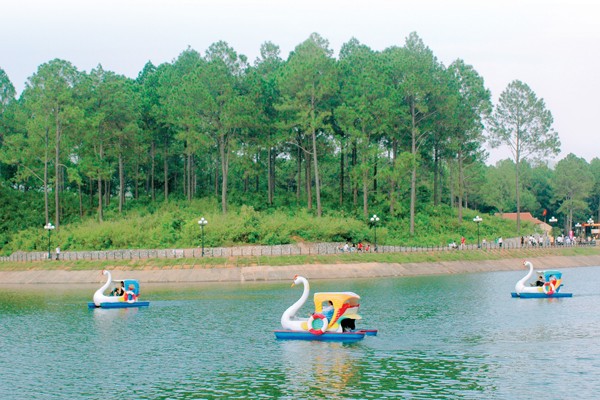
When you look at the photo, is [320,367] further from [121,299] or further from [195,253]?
[195,253]

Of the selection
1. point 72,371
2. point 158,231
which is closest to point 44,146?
point 158,231

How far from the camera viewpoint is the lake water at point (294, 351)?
27.3 m

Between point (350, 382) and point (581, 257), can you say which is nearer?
point (350, 382)

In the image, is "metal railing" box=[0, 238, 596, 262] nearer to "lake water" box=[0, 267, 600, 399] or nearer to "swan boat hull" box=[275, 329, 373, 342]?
"lake water" box=[0, 267, 600, 399]

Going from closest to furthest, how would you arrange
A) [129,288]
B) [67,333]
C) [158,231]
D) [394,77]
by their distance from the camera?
[67,333]
[129,288]
[158,231]
[394,77]

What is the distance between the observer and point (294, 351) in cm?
3469

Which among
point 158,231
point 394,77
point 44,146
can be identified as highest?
point 394,77

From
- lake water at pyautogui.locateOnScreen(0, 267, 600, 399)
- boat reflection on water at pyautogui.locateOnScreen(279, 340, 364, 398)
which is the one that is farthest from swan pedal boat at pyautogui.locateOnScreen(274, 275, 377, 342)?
lake water at pyautogui.locateOnScreen(0, 267, 600, 399)

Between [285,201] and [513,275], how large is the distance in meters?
34.5

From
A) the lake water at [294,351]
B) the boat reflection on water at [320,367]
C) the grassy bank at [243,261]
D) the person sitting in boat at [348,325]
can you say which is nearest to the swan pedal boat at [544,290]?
the lake water at [294,351]

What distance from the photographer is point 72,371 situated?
31.6m

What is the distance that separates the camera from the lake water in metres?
27.3

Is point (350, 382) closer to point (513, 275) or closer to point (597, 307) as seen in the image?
point (597, 307)

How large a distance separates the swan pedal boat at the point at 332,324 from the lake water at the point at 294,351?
0.73 m
